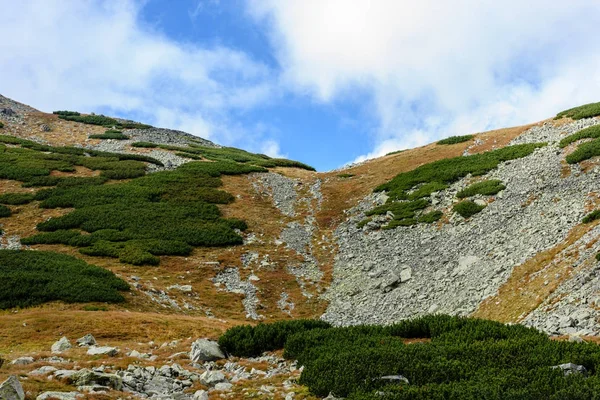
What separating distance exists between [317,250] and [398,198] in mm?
10186

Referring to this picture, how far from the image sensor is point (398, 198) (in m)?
45.3

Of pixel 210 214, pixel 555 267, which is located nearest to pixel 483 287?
pixel 555 267

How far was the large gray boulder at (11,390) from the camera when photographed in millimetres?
8703

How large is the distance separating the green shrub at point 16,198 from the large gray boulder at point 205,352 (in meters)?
38.7

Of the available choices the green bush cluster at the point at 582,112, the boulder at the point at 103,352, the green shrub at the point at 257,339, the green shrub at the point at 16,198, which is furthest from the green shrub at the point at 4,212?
the green bush cluster at the point at 582,112

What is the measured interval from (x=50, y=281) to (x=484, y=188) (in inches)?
1212

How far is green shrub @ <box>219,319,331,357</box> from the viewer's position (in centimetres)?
1508

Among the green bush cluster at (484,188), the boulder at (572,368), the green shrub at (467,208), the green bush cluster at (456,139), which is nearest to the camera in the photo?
the boulder at (572,368)

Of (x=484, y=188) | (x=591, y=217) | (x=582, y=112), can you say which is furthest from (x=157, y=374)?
(x=582, y=112)

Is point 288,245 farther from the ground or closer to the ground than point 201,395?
farther from the ground

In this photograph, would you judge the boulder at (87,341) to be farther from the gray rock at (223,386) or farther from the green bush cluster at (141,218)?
the green bush cluster at (141,218)

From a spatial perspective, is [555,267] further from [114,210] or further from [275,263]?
[114,210]

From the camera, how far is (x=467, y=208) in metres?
36.2

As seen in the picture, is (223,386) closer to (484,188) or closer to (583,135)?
(484,188)
